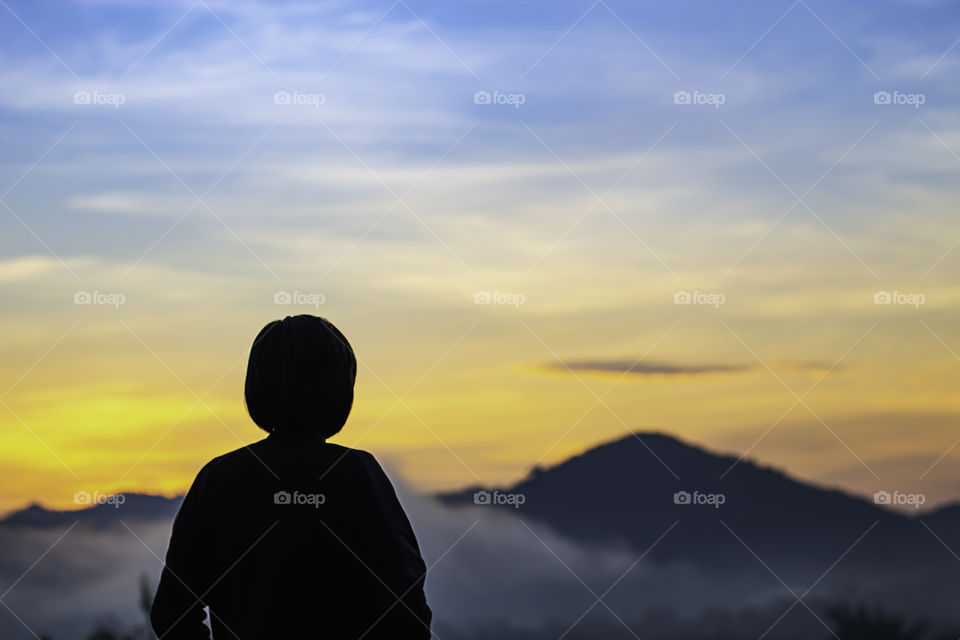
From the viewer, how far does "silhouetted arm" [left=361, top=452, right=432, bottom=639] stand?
2.91 metres

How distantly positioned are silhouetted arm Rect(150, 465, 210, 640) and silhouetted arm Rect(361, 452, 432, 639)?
542mm

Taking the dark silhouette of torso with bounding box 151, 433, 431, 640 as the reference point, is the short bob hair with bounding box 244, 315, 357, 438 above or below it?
above

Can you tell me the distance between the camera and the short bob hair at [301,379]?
2982mm

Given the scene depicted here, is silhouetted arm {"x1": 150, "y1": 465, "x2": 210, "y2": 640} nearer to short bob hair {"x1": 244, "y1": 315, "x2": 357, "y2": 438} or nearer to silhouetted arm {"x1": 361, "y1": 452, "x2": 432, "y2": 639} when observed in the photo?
short bob hair {"x1": 244, "y1": 315, "x2": 357, "y2": 438}

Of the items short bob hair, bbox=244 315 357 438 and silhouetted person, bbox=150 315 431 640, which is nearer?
silhouetted person, bbox=150 315 431 640

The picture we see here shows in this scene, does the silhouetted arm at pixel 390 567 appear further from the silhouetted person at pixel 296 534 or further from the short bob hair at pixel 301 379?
the short bob hair at pixel 301 379

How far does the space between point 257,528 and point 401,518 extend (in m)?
0.46

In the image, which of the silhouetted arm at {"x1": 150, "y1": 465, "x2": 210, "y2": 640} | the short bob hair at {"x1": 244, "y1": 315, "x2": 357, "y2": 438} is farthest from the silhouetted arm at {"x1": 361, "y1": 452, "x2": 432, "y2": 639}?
the silhouetted arm at {"x1": 150, "y1": 465, "x2": 210, "y2": 640}

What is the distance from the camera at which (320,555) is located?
288cm

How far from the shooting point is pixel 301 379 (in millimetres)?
3014

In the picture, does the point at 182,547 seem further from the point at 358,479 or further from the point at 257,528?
the point at 358,479

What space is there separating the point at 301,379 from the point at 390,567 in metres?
0.67

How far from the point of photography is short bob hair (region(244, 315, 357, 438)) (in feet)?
9.78

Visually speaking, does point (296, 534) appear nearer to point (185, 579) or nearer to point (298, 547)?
point (298, 547)
